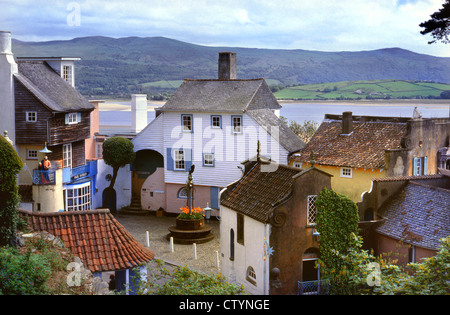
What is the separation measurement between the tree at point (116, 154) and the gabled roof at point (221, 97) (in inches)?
150

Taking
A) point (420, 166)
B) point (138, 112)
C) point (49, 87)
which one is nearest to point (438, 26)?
point (420, 166)

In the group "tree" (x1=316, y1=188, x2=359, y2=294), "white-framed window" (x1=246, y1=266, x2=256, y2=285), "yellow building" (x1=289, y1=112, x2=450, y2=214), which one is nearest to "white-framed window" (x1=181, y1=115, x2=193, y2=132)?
"yellow building" (x1=289, y1=112, x2=450, y2=214)

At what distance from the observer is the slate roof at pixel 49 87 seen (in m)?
36.8

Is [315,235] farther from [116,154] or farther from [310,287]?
[116,154]

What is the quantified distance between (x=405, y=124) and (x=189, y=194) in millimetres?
14021

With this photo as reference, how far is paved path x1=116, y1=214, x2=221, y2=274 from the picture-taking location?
31.6 meters

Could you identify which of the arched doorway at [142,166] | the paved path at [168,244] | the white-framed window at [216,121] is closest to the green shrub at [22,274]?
the paved path at [168,244]

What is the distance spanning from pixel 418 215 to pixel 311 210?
5084 mm

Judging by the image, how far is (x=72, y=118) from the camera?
39.2 metres

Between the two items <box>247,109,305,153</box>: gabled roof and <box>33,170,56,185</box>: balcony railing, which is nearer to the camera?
<box>33,170,56,185</box>: balcony railing

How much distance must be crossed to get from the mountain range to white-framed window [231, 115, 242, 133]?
12348 mm

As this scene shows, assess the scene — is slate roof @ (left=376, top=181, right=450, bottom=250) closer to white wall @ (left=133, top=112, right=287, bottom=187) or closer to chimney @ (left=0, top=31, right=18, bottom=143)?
white wall @ (left=133, top=112, right=287, bottom=187)
